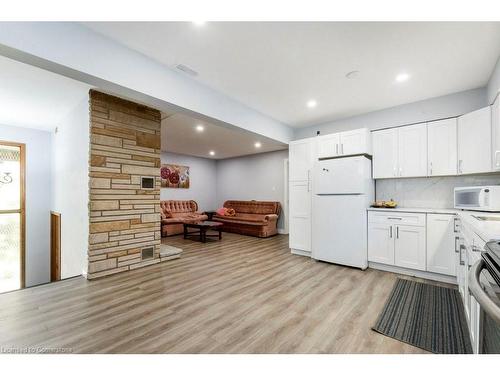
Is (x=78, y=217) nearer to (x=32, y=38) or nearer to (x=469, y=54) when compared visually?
(x=32, y=38)

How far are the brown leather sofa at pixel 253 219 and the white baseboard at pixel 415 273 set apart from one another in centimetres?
298

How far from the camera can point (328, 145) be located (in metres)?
3.98

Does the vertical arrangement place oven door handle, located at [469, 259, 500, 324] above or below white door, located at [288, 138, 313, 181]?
below

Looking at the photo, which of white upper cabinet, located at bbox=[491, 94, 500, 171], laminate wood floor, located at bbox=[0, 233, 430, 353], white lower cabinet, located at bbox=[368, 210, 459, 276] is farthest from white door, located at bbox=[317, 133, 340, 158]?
laminate wood floor, located at bbox=[0, 233, 430, 353]

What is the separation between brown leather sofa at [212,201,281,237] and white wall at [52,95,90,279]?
12.7ft

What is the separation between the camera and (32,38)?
1.65 metres

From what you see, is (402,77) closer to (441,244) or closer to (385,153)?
(385,153)

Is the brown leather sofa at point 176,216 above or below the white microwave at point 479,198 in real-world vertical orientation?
below

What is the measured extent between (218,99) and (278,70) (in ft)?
3.16

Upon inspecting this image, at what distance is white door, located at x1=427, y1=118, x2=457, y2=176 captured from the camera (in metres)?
3.08

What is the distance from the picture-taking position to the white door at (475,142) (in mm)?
2672

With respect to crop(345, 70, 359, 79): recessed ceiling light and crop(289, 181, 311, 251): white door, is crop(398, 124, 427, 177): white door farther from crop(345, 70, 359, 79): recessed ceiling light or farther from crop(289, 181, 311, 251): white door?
crop(289, 181, 311, 251): white door

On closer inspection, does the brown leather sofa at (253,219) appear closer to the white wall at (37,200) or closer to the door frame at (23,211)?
the white wall at (37,200)

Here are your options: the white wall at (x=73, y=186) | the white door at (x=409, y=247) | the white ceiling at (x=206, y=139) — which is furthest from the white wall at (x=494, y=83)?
the white wall at (x=73, y=186)
